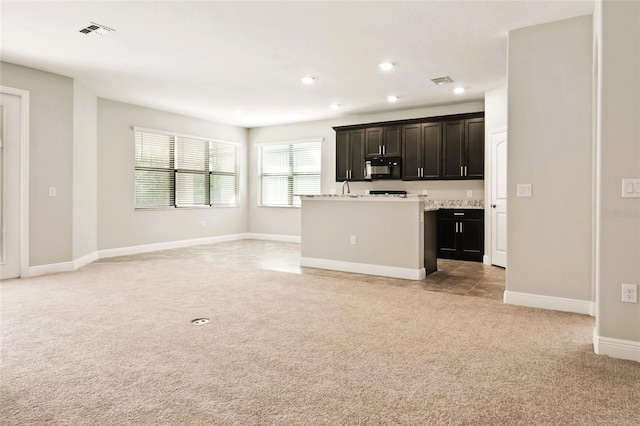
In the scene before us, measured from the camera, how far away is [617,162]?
2668 mm

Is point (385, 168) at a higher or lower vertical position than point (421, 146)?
lower

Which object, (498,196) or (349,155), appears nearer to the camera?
(498,196)

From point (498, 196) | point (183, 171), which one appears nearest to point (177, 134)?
point (183, 171)

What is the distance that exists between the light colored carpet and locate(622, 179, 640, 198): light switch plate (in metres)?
1.09

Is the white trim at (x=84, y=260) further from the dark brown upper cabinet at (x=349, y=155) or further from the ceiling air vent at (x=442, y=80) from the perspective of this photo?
the ceiling air vent at (x=442, y=80)

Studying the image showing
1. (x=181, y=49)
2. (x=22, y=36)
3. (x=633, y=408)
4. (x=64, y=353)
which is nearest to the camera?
(x=633, y=408)

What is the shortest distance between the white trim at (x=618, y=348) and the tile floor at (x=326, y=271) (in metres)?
1.48

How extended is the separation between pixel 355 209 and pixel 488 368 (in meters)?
3.41

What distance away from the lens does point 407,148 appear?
7512mm

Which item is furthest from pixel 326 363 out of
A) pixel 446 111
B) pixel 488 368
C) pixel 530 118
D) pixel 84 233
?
pixel 446 111

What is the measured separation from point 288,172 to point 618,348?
747 centimetres

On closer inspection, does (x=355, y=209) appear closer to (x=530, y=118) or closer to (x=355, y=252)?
(x=355, y=252)

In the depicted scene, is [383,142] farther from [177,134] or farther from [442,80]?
[177,134]

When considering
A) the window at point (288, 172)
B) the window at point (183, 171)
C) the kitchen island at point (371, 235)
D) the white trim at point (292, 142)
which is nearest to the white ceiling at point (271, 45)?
the window at point (183, 171)
